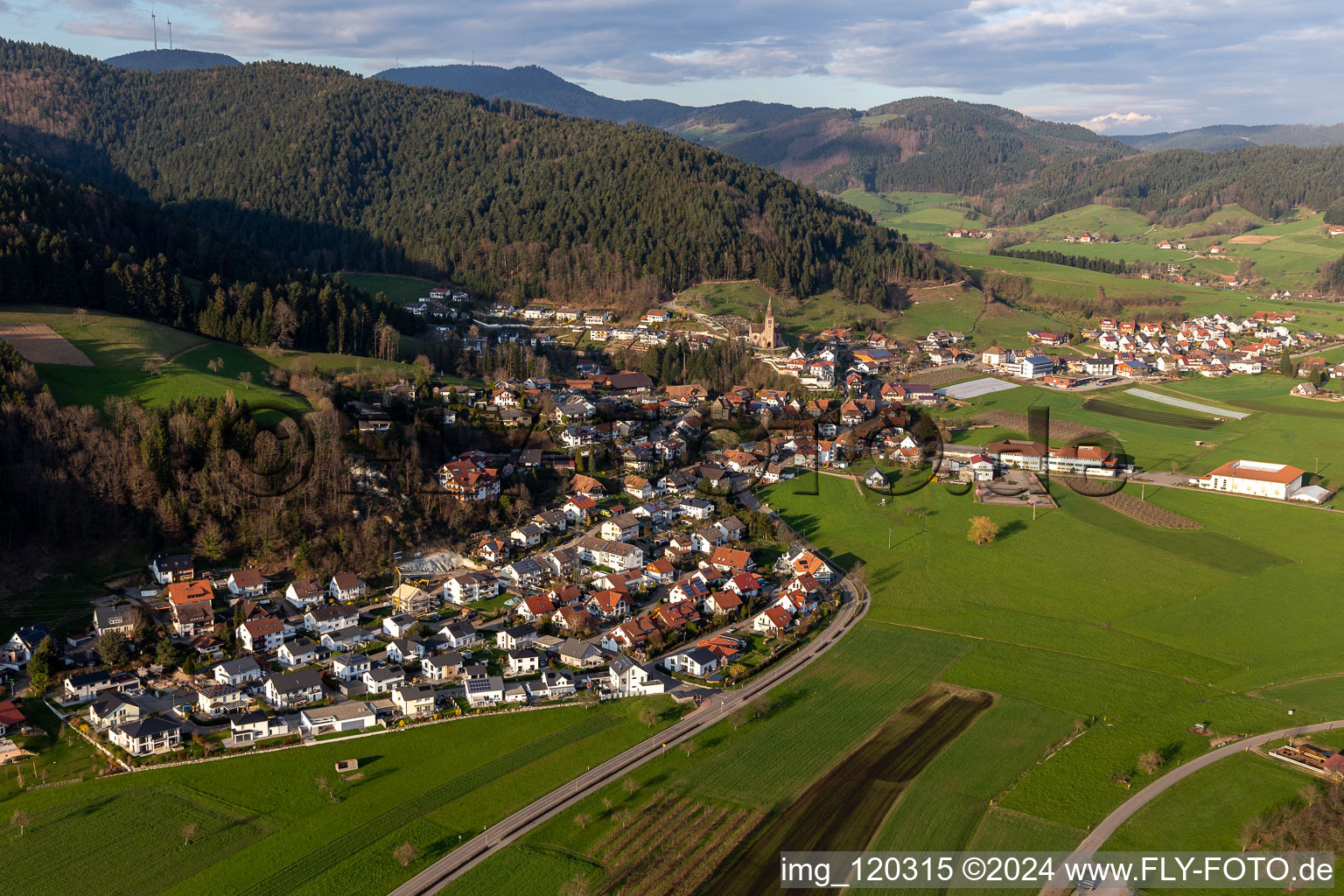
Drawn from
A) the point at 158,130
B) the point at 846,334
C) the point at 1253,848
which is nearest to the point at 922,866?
the point at 1253,848

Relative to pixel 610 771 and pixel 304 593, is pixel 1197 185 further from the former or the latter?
pixel 610 771

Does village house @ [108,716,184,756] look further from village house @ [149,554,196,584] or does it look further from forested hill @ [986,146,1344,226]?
forested hill @ [986,146,1344,226]

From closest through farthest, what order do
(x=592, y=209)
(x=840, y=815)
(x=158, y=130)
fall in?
(x=840, y=815), (x=592, y=209), (x=158, y=130)

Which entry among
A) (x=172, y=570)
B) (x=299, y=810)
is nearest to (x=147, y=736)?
(x=299, y=810)

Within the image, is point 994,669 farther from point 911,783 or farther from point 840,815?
point 840,815

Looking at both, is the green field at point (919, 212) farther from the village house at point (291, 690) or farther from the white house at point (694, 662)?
the village house at point (291, 690)

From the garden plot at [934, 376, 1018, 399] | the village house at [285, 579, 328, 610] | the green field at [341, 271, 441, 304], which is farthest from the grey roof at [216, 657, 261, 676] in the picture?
the green field at [341, 271, 441, 304]

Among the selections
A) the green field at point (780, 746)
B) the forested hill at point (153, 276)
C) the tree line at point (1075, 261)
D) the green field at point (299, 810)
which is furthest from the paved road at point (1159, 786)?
the tree line at point (1075, 261)
